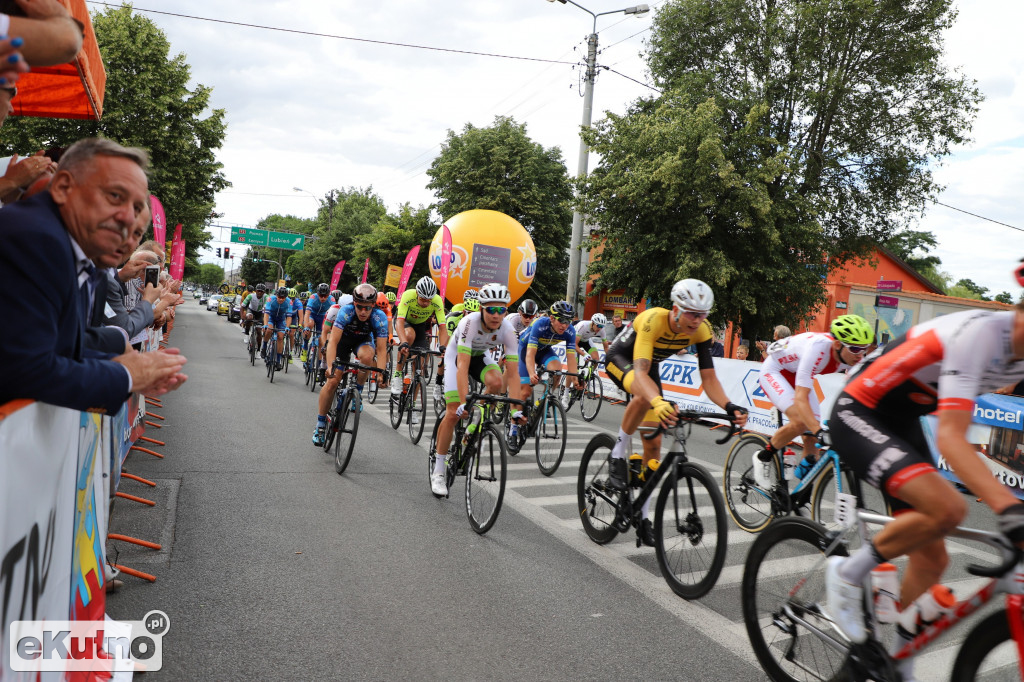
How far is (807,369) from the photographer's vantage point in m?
5.72

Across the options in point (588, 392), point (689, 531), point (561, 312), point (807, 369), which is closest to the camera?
point (689, 531)

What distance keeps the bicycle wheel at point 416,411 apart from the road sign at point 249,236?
204 feet

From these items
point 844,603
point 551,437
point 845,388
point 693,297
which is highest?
point 693,297

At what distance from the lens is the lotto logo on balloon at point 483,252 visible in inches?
1037

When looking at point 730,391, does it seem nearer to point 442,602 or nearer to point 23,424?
point 442,602

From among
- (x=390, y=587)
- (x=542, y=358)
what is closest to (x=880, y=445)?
(x=390, y=587)

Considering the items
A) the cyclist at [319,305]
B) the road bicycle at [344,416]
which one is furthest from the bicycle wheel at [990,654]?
the cyclist at [319,305]

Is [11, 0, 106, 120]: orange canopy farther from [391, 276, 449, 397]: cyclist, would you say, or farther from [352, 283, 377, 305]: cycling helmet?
[391, 276, 449, 397]: cyclist

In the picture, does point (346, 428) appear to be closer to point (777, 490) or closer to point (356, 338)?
point (356, 338)

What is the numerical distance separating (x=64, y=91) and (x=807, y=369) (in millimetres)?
7477

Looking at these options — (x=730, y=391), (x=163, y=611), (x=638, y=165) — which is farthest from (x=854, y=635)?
(x=638, y=165)

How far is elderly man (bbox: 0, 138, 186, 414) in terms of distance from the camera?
190 centimetres

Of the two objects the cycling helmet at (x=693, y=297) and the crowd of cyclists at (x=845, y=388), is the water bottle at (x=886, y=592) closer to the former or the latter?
the crowd of cyclists at (x=845, y=388)

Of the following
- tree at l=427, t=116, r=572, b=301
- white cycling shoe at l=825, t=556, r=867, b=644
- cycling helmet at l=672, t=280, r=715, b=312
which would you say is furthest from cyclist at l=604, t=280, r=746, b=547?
tree at l=427, t=116, r=572, b=301
